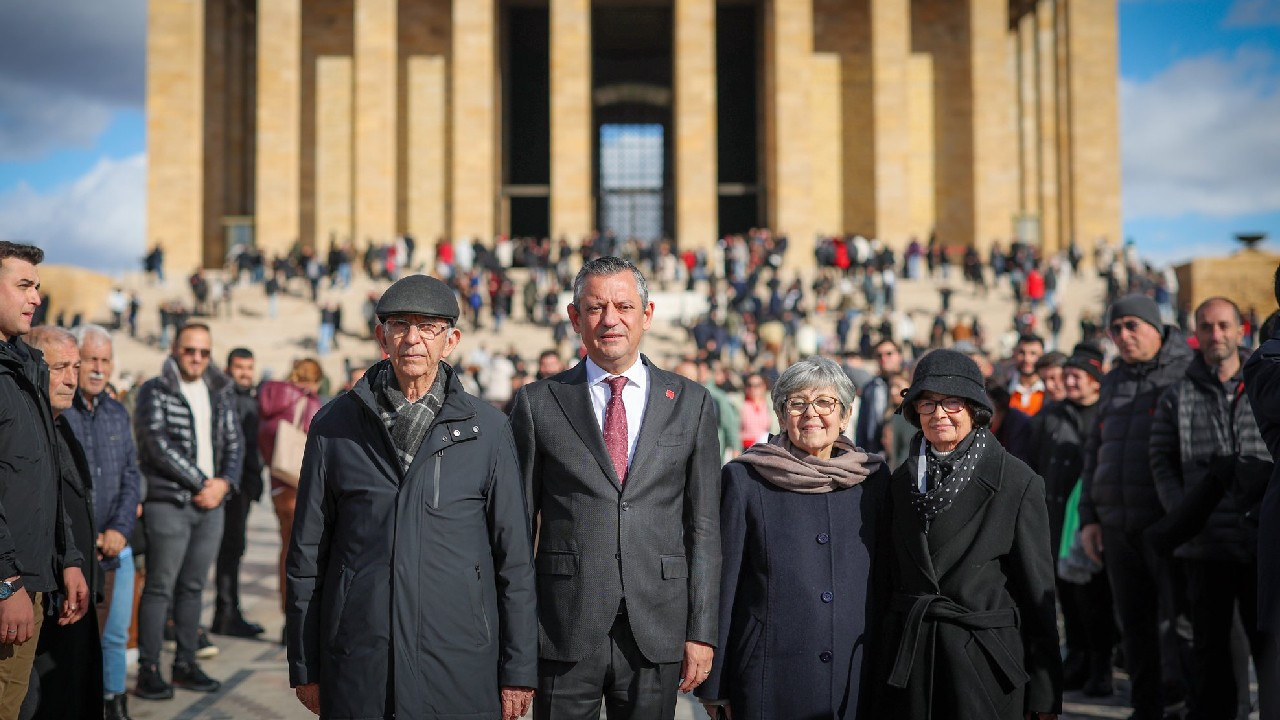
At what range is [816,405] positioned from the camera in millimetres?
3795

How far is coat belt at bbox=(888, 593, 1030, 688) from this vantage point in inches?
144

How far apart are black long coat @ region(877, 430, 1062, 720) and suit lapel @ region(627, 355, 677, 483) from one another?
0.80 metres

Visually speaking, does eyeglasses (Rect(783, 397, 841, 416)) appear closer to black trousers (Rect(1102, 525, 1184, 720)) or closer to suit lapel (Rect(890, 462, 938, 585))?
suit lapel (Rect(890, 462, 938, 585))

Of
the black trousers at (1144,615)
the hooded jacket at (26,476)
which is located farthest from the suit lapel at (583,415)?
the black trousers at (1144,615)

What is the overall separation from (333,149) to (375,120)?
2.32 m

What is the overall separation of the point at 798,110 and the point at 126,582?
98.6 ft

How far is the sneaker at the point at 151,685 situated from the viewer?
6.20m

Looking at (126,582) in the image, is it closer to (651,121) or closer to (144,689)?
(144,689)

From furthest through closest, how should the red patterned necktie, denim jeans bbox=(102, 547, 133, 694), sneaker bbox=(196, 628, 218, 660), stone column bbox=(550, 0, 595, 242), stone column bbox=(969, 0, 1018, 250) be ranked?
1. stone column bbox=(969, 0, 1018, 250)
2. stone column bbox=(550, 0, 595, 242)
3. sneaker bbox=(196, 628, 218, 660)
4. denim jeans bbox=(102, 547, 133, 694)
5. the red patterned necktie

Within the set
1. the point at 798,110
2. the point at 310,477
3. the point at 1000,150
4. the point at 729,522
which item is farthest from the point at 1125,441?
the point at 1000,150

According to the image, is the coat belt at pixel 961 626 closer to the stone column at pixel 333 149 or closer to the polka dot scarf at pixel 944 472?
the polka dot scarf at pixel 944 472

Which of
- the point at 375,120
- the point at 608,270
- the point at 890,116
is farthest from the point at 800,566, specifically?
the point at 375,120

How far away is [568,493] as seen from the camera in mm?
3713

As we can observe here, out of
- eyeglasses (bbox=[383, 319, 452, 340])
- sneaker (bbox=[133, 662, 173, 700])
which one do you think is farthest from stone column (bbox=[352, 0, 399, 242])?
eyeglasses (bbox=[383, 319, 452, 340])
